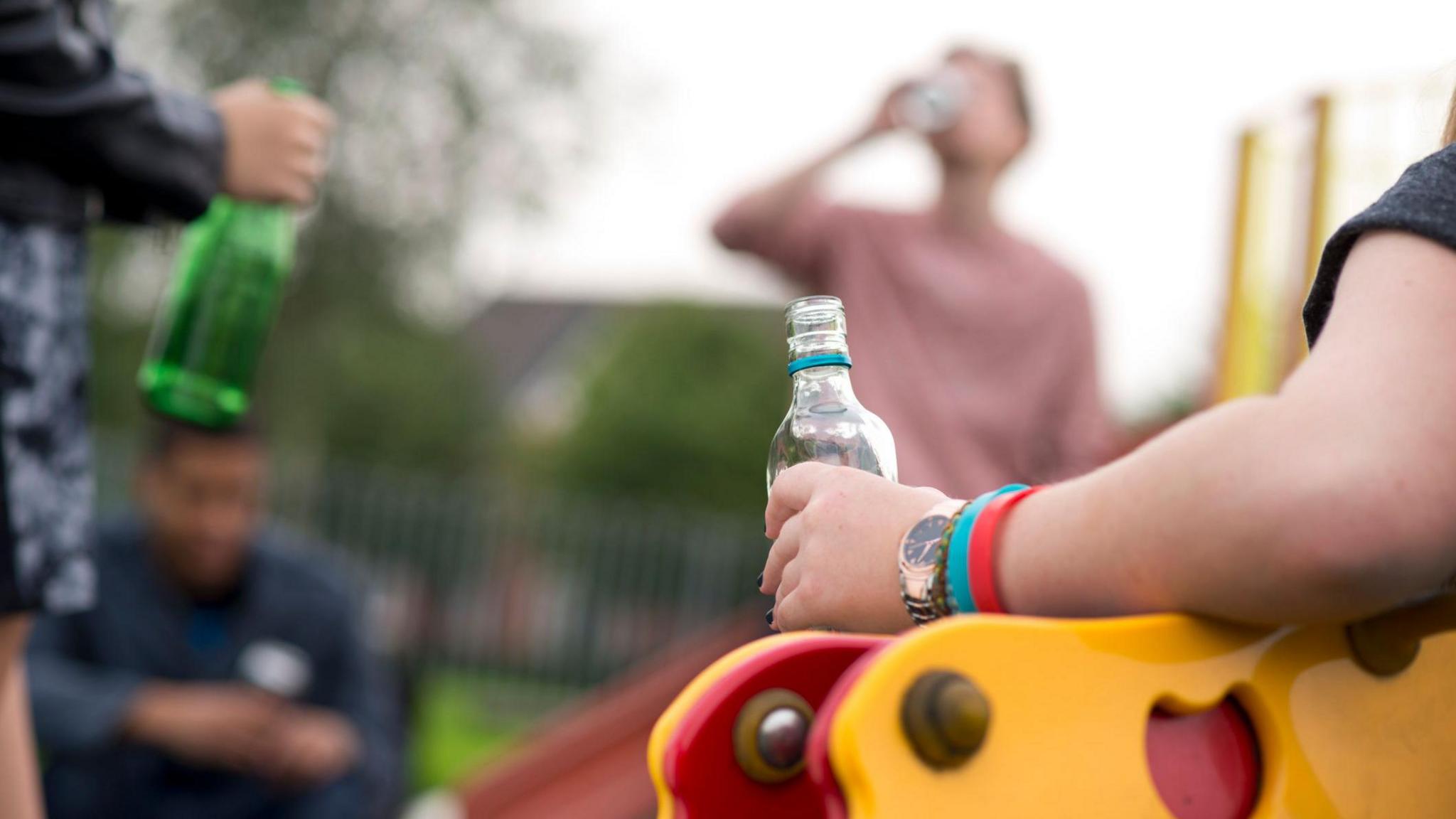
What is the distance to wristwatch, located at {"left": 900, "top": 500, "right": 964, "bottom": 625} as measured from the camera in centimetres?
79

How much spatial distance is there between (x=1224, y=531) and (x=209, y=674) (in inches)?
127

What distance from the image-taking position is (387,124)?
15.2 metres

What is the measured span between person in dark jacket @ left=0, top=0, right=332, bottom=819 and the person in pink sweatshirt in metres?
1.25

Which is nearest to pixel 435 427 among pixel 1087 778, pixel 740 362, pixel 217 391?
pixel 740 362

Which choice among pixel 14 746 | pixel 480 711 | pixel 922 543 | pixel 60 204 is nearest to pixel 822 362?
pixel 922 543

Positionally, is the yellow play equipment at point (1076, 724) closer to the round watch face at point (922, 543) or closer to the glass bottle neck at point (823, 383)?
the round watch face at point (922, 543)

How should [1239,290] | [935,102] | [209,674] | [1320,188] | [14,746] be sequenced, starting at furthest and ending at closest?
[1239,290] < [1320,188] < [209,674] < [935,102] < [14,746]

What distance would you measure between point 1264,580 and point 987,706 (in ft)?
0.51

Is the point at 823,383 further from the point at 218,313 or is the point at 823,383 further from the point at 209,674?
the point at 209,674

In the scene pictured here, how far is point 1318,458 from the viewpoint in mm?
656

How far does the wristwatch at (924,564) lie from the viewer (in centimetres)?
79

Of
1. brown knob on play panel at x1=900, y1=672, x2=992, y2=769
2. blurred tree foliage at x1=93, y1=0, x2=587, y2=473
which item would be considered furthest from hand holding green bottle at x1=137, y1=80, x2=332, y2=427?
blurred tree foliage at x1=93, y1=0, x2=587, y2=473

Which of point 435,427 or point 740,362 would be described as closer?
point 740,362

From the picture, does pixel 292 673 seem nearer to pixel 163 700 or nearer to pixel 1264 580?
pixel 163 700
